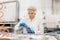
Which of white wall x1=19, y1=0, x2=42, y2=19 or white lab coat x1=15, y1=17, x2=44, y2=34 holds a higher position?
white wall x1=19, y1=0, x2=42, y2=19

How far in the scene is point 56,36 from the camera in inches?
29.7

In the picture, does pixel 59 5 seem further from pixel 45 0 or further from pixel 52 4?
pixel 45 0

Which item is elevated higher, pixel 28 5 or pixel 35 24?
pixel 28 5

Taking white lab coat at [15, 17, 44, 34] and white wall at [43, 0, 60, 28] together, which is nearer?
white lab coat at [15, 17, 44, 34]

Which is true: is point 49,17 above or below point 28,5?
below

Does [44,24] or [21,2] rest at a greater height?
[21,2]

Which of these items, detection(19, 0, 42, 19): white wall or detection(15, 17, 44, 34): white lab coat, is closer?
detection(15, 17, 44, 34): white lab coat

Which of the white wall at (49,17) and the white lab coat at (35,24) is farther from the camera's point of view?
the white wall at (49,17)

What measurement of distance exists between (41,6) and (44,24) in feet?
0.92

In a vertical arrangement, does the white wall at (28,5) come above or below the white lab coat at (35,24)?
above

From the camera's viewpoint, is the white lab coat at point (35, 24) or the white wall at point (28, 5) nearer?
the white lab coat at point (35, 24)

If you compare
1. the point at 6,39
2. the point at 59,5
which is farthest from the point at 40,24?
the point at 6,39

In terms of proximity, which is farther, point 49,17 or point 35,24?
point 49,17

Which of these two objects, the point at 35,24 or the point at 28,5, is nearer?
the point at 35,24
